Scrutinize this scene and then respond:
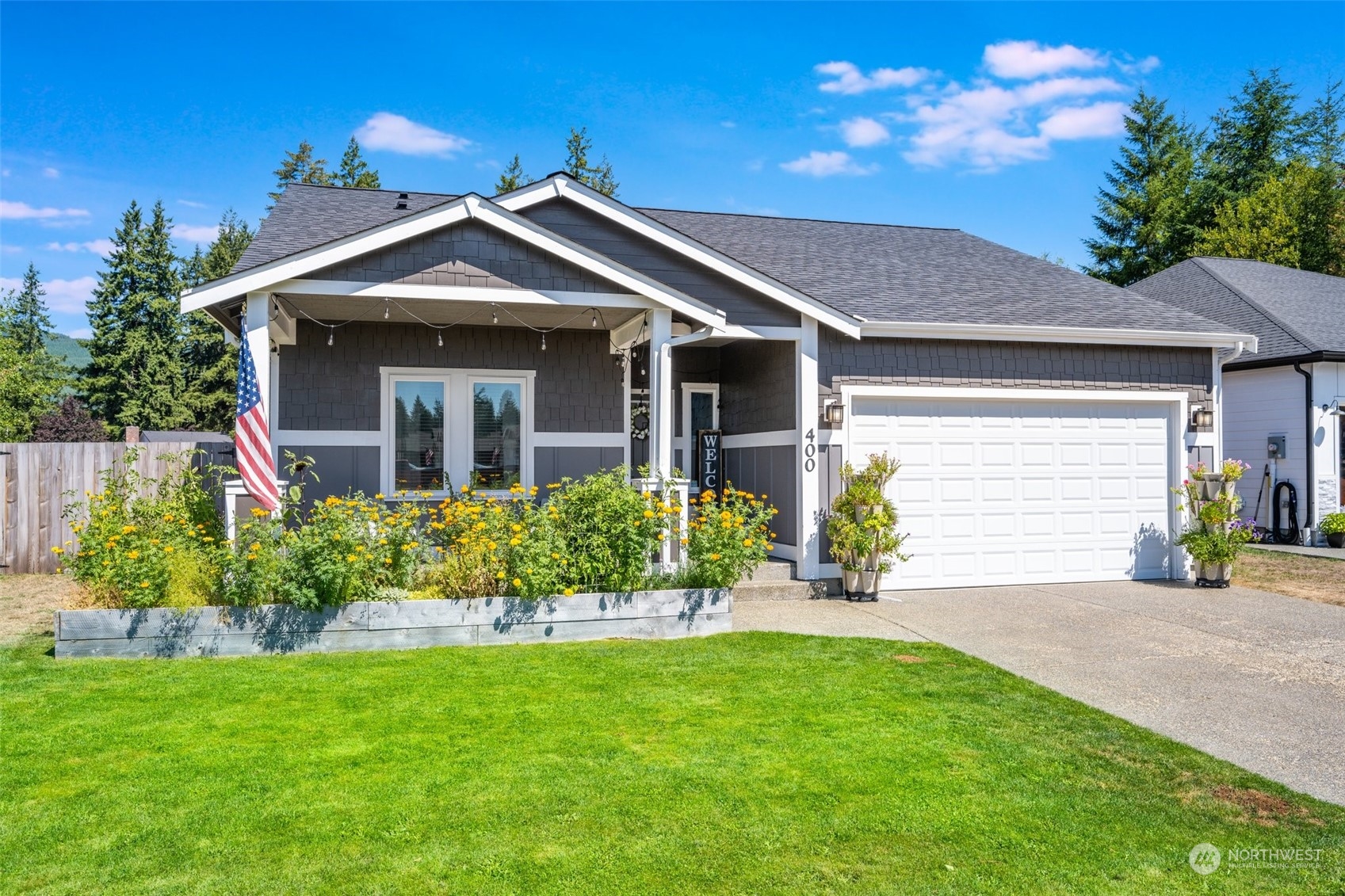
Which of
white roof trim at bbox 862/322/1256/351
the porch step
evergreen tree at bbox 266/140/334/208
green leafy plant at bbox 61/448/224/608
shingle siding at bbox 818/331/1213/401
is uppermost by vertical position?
evergreen tree at bbox 266/140/334/208

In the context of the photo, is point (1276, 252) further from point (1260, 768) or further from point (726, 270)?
point (1260, 768)

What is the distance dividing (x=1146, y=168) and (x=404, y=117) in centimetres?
2640

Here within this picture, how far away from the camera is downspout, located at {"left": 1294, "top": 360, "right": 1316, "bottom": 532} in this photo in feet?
44.7

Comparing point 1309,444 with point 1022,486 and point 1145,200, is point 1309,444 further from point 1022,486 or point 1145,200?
point 1145,200

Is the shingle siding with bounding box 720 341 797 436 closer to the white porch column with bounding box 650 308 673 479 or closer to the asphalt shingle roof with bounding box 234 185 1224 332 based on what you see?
the asphalt shingle roof with bounding box 234 185 1224 332

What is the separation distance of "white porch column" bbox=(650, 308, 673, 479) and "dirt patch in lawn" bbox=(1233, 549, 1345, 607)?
695 centimetres

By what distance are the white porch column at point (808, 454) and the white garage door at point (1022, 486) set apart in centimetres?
51

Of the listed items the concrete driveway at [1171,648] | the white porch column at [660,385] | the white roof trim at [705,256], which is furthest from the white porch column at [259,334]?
the concrete driveway at [1171,648]

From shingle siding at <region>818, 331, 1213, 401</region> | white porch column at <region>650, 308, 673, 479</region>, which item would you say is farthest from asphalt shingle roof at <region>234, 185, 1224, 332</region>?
white porch column at <region>650, 308, 673, 479</region>

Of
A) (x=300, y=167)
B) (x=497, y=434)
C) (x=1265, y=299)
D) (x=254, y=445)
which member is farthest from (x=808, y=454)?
(x=300, y=167)

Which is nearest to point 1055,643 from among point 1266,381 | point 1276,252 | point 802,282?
point 802,282

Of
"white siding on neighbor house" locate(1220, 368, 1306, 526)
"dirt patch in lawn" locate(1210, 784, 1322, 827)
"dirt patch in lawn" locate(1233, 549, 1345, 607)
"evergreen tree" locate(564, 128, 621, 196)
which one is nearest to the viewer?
"dirt patch in lawn" locate(1210, 784, 1322, 827)

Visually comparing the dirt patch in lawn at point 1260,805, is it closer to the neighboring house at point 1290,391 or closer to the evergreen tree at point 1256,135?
the neighboring house at point 1290,391

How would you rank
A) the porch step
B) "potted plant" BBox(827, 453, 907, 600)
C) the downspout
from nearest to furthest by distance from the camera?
"potted plant" BBox(827, 453, 907, 600), the porch step, the downspout
